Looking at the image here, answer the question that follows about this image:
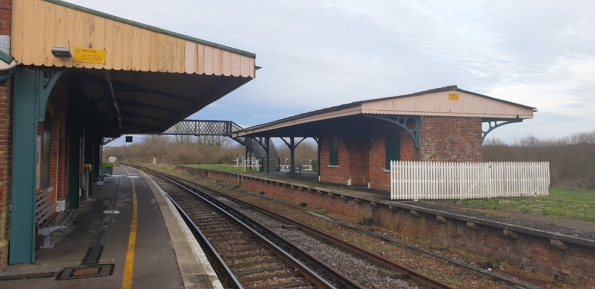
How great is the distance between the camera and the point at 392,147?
48.9 ft

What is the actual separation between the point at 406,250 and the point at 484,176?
5.06m

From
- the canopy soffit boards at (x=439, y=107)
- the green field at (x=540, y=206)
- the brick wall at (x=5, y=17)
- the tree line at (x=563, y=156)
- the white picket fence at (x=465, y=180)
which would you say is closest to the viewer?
the brick wall at (x=5, y=17)

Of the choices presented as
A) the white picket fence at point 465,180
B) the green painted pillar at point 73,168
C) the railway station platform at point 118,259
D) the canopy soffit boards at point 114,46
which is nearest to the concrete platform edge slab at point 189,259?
the railway station platform at point 118,259

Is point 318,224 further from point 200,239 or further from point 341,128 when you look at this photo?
point 341,128

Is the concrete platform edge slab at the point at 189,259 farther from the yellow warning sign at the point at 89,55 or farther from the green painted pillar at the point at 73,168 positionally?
the green painted pillar at the point at 73,168

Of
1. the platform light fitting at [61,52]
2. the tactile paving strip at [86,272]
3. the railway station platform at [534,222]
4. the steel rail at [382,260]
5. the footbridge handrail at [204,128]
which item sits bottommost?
the steel rail at [382,260]

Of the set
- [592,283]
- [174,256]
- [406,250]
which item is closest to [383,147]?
[406,250]

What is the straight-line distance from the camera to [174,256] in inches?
256

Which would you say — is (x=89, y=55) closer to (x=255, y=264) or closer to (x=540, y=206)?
(x=255, y=264)

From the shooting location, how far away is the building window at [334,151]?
1927cm

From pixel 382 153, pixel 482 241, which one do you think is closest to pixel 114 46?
pixel 482 241

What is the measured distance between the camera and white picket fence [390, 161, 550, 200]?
1216 cm

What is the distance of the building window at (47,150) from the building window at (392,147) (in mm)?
10281

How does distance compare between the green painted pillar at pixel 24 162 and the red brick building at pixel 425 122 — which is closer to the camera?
the green painted pillar at pixel 24 162
